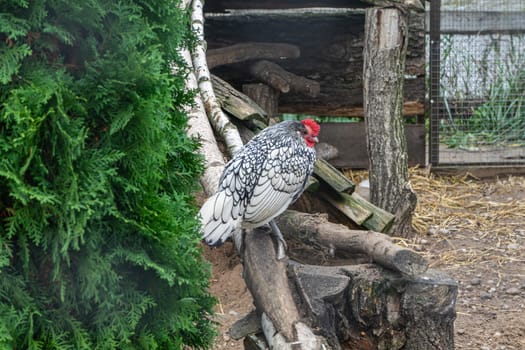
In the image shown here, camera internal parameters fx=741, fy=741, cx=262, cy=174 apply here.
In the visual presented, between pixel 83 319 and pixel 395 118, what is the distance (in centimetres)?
389

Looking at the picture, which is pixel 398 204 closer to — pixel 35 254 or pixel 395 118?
pixel 395 118

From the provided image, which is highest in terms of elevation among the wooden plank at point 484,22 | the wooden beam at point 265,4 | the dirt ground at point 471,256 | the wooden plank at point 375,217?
the wooden beam at point 265,4

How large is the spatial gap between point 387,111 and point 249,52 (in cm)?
169

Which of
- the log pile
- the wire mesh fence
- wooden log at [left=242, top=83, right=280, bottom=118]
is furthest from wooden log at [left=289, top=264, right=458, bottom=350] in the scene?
the wire mesh fence

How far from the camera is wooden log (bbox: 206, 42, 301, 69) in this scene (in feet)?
22.1

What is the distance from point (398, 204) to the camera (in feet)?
19.0

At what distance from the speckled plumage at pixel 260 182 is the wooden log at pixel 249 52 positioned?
302 centimetres

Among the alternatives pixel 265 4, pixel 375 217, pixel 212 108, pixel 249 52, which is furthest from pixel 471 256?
pixel 265 4

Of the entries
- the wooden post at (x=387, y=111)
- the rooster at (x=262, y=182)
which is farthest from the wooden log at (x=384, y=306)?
the wooden post at (x=387, y=111)

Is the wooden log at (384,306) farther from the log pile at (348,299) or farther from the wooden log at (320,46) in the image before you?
the wooden log at (320,46)

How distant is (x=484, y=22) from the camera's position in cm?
791

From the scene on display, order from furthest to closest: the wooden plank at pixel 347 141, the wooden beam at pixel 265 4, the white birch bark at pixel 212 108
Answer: the wooden plank at pixel 347 141 < the wooden beam at pixel 265 4 < the white birch bark at pixel 212 108

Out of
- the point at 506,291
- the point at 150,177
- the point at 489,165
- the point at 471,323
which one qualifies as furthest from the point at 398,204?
the point at 150,177

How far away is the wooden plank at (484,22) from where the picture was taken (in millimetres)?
7848
